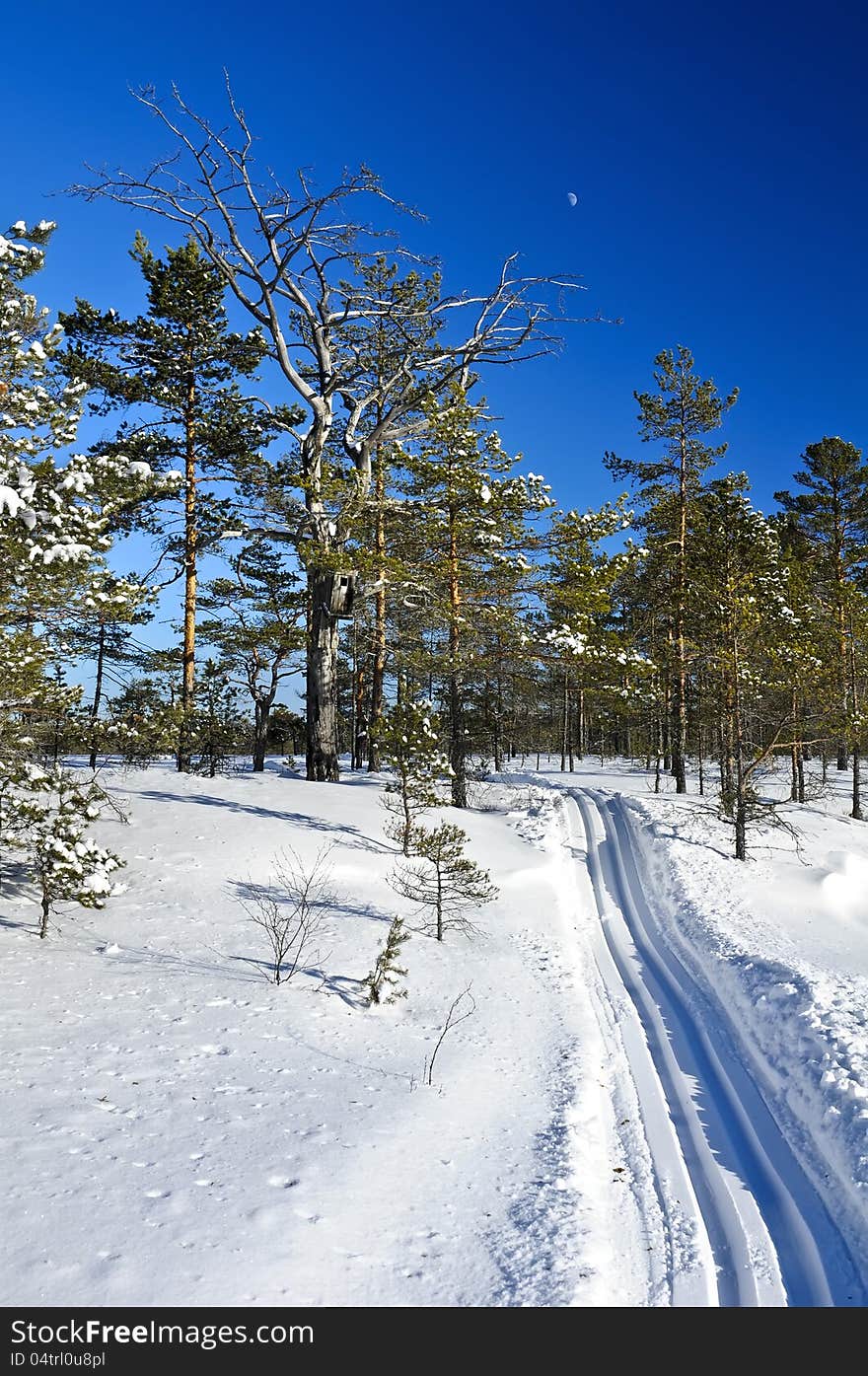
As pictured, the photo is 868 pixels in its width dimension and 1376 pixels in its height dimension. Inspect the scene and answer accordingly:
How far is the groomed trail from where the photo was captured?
5223mm

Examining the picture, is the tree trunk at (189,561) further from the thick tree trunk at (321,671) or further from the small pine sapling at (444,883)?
the small pine sapling at (444,883)

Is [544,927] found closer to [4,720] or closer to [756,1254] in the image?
[756,1254]

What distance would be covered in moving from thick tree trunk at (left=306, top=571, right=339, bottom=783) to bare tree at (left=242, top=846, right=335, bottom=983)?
5.44 metres

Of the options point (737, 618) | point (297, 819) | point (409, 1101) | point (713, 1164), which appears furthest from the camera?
point (737, 618)

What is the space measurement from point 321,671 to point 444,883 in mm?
7481

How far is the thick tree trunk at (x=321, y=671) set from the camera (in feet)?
59.8

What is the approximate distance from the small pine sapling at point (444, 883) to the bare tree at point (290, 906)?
53.9 inches

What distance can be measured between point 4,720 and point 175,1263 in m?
7.30

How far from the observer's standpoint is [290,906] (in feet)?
37.5

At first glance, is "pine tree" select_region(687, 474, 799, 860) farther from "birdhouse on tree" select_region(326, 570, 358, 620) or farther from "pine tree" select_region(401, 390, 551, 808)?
"birdhouse on tree" select_region(326, 570, 358, 620)

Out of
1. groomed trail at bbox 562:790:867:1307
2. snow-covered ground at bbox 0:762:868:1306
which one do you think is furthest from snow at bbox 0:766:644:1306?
groomed trail at bbox 562:790:867:1307

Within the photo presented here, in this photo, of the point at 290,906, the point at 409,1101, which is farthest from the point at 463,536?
the point at 409,1101

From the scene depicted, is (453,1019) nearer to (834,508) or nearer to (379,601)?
(379,601)

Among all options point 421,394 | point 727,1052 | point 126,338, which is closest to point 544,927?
point 727,1052
